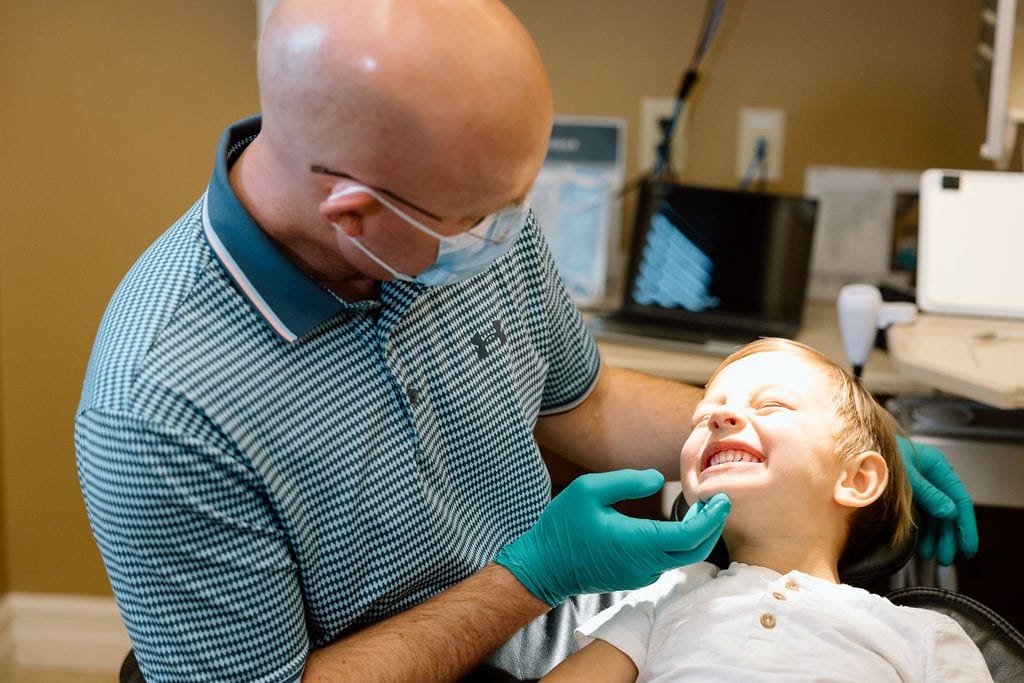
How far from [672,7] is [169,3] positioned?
3.57 ft

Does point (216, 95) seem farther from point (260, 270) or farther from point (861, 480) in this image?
point (861, 480)

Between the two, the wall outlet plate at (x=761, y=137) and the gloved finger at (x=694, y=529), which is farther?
the wall outlet plate at (x=761, y=137)

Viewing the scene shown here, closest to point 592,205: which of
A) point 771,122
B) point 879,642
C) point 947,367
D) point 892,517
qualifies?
point 771,122

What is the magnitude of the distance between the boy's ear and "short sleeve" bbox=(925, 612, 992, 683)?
0.56ft

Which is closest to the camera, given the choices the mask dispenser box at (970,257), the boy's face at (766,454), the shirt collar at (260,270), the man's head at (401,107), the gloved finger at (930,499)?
the man's head at (401,107)

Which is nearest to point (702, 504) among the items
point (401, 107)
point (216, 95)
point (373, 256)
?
point (373, 256)

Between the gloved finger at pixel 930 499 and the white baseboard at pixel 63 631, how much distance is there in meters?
2.00

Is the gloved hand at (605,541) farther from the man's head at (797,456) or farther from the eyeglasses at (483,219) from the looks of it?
the eyeglasses at (483,219)

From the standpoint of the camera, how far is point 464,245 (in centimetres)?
117

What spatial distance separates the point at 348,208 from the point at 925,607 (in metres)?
0.87

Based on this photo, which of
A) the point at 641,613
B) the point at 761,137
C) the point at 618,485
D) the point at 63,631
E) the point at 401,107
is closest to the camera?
the point at 401,107

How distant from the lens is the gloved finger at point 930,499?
151cm

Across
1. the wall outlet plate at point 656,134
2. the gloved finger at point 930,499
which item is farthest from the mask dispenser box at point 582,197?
the gloved finger at point 930,499

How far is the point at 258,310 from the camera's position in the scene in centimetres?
116
